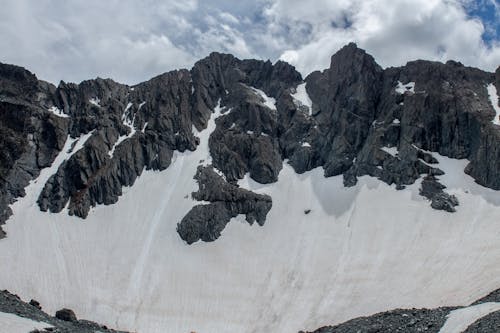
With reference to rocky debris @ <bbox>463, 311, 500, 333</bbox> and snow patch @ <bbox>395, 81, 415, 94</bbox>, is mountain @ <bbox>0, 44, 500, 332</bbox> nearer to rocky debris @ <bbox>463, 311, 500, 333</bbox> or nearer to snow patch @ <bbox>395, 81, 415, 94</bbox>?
snow patch @ <bbox>395, 81, 415, 94</bbox>

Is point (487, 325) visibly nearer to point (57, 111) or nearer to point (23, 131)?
point (23, 131)

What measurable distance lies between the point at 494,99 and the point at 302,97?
4589 centimetres

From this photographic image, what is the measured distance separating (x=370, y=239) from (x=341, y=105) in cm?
4245

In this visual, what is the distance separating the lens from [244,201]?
327ft

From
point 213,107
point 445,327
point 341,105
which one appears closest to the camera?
point 445,327

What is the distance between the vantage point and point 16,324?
4272cm

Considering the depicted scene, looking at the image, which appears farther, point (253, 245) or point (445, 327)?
point (253, 245)

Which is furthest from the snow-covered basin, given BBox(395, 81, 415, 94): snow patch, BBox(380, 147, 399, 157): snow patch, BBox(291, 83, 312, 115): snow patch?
BBox(291, 83, 312, 115): snow patch

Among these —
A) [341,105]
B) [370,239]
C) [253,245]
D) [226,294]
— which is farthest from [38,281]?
[341,105]

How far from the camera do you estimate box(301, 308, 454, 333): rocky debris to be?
133ft

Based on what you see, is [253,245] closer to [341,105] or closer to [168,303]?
[168,303]

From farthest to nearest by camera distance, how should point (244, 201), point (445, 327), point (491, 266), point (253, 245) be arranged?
1. point (244, 201)
2. point (253, 245)
3. point (491, 266)
4. point (445, 327)

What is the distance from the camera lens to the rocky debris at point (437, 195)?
8631cm

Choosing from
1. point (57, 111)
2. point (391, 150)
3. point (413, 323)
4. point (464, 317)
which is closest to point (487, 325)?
point (464, 317)
